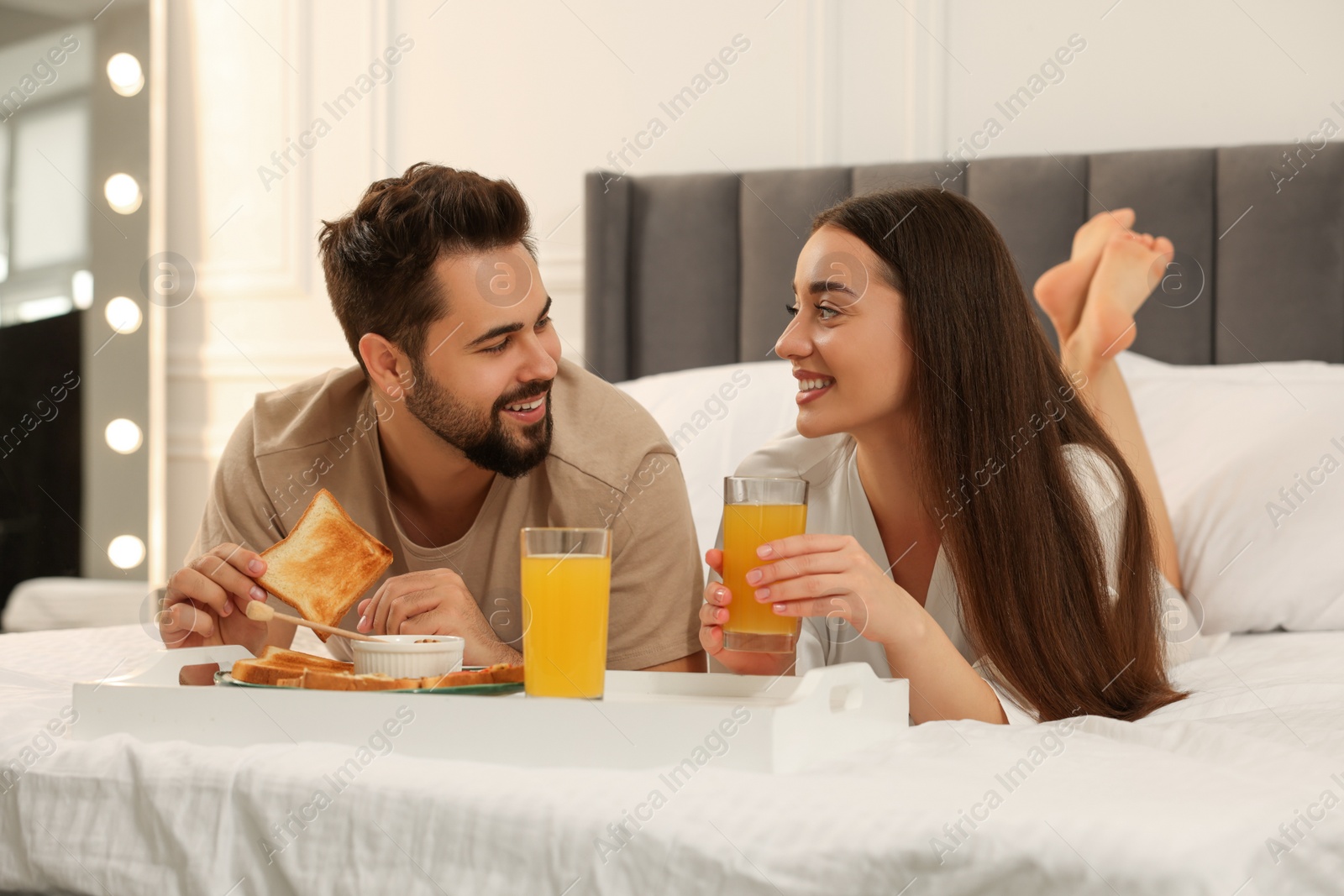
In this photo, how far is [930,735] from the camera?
0.94 metres

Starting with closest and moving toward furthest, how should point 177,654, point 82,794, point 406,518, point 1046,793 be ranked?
point 1046,793 < point 82,794 < point 177,654 < point 406,518

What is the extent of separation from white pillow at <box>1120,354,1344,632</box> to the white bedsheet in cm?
87

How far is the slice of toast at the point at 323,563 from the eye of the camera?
120 centimetres

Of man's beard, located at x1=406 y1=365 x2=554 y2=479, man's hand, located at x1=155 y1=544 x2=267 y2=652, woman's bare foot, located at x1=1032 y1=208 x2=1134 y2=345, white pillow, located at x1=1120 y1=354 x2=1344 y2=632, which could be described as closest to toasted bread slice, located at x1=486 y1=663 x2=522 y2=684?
man's hand, located at x1=155 y1=544 x2=267 y2=652

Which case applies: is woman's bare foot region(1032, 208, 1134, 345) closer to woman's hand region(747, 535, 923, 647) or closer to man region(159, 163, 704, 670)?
man region(159, 163, 704, 670)

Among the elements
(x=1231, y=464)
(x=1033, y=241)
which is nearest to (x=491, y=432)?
(x=1231, y=464)

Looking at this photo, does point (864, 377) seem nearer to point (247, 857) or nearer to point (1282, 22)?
point (247, 857)

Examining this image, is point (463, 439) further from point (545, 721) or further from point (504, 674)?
point (545, 721)

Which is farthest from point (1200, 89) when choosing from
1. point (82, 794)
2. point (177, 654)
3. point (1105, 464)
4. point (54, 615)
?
point (54, 615)

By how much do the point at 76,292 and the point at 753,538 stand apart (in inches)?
98.3

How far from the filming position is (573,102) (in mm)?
2824

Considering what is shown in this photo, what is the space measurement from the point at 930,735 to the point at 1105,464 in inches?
24.6

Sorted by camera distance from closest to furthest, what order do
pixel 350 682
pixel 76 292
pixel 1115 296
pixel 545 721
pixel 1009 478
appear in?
pixel 545 721 → pixel 350 682 → pixel 1009 478 → pixel 1115 296 → pixel 76 292

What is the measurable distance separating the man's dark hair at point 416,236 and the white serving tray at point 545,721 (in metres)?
0.68
